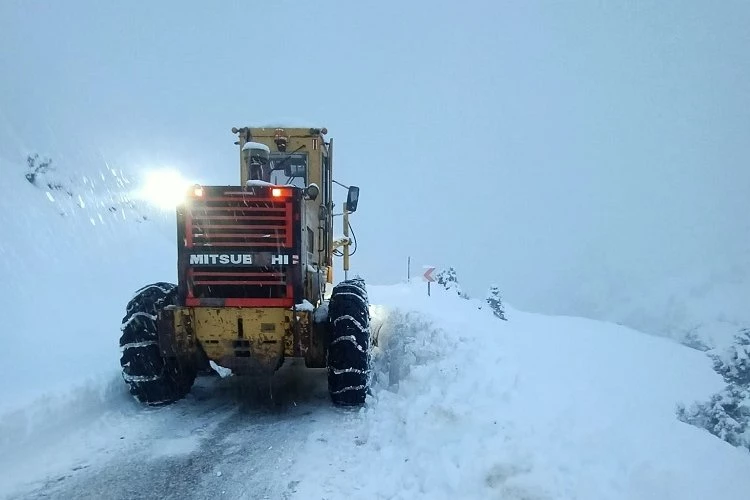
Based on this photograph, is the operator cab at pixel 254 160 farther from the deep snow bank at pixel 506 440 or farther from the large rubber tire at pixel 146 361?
the deep snow bank at pixel 506 440

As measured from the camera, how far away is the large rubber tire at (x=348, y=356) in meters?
5.78

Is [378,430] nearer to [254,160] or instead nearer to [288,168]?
[254,160]

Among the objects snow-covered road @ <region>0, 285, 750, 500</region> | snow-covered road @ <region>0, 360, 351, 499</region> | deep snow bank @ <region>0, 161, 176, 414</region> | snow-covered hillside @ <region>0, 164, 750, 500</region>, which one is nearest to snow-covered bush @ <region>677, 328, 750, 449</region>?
snow-covered hillside @ <region>0, 164, 750, 500</region>

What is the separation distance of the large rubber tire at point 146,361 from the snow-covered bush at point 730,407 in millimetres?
5963

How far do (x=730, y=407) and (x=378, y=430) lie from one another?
5.66 metres

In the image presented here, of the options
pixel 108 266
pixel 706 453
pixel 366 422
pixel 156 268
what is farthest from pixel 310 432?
pixel 156 268

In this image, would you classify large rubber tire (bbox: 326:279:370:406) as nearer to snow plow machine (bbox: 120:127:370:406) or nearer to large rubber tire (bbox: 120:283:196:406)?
snow plow machine (bbox: 120:127:370:406)

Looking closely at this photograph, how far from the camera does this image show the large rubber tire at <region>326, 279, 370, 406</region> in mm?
5777

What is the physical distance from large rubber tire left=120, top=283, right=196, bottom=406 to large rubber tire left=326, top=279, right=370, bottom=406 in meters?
1.65

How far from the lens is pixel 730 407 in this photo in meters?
7.69

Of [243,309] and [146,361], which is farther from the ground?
[243,309]

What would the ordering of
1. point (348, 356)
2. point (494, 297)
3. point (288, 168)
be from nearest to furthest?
point (348, 356) → point (288, 168) → point (494, 297)

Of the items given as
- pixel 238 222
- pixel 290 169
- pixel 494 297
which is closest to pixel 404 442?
pixel 238 222

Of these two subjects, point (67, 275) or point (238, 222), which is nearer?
point (238, 222)
